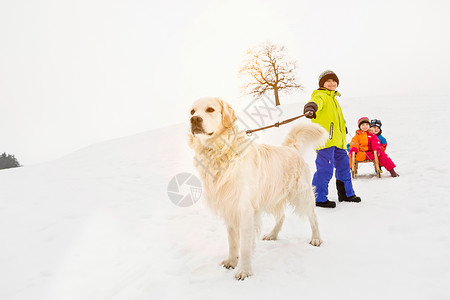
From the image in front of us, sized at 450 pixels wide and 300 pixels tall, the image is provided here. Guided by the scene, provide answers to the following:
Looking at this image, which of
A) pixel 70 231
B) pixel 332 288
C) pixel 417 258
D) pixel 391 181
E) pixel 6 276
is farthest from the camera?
pixel 391 181

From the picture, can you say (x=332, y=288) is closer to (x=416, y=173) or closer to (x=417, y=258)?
(x=417, y=258)

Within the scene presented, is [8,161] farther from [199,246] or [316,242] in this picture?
[316,242]

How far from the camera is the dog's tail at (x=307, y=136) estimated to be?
10.8ft

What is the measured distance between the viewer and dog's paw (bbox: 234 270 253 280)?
229 cm

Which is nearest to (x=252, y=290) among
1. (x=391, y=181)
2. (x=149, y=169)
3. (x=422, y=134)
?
(x=391, y=181)

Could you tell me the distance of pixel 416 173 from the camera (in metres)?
5.38

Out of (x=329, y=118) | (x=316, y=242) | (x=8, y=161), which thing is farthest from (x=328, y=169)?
(x=8, y=161)

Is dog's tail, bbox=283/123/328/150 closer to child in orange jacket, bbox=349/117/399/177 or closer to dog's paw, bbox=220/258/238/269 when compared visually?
dog's paw, bbox=220/258/238/269

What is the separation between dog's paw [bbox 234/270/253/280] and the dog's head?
137 cm

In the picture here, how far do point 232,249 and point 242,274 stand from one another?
34 cm

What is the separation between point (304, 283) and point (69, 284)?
7.69 feet

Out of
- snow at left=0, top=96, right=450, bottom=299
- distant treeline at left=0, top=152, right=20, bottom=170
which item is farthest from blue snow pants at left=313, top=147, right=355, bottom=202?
distant treeline at left=0, top=152, right=20, bottom=170

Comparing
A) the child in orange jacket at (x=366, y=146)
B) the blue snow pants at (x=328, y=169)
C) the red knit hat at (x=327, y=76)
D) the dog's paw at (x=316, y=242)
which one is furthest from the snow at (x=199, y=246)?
the red knit hat at (x=327, y=76)

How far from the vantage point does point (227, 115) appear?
8.51 ft
